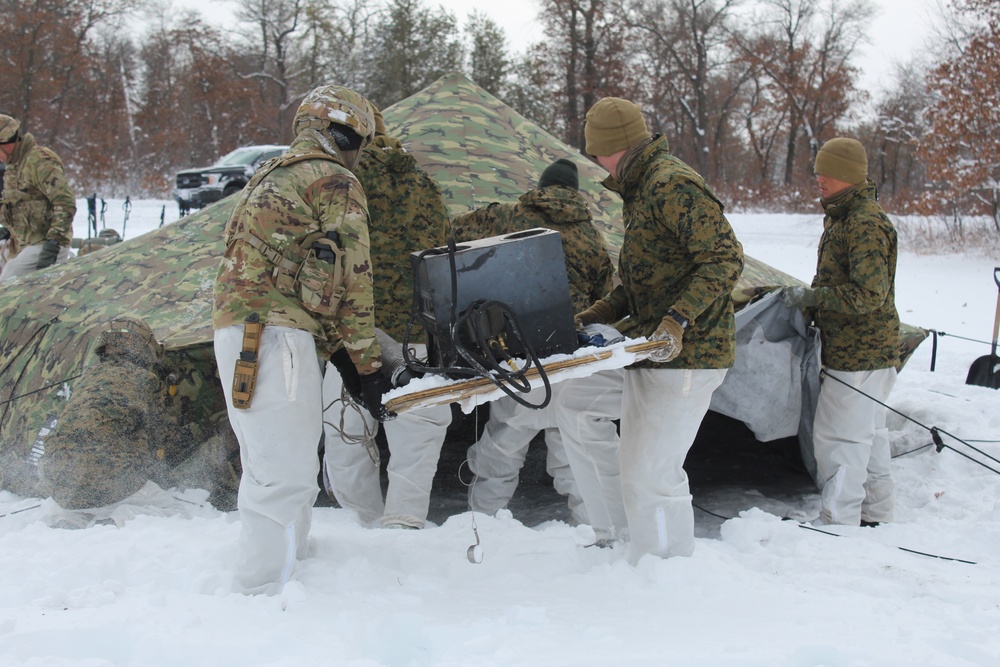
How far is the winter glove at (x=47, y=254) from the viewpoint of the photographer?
19.2 feet

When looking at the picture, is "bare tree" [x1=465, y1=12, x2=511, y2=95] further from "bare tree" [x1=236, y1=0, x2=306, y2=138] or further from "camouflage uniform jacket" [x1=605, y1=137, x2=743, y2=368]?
"camouflage uniform jacket" [x1=605, y1=137, x2=743, y2=368]

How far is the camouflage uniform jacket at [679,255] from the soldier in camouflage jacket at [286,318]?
0.95 m

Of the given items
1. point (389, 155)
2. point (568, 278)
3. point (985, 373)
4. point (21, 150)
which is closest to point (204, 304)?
point (389, 155)

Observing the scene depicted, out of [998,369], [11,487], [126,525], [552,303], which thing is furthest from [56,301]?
[998,369]

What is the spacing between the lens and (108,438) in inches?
141

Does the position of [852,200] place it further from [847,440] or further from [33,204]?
[33,204]

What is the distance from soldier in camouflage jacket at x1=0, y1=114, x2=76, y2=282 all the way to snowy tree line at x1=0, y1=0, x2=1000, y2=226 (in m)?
19.1

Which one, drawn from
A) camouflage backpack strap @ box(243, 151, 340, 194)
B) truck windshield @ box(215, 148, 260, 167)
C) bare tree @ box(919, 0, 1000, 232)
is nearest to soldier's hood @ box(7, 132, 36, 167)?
camouflage backpack strap @ box(243, 151, 340, 194)

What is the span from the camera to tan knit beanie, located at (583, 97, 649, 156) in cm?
291

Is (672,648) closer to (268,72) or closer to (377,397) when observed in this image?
(377,397)

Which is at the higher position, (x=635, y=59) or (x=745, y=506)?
(x=635, y=59)

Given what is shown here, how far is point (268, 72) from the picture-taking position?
3419 centimetres

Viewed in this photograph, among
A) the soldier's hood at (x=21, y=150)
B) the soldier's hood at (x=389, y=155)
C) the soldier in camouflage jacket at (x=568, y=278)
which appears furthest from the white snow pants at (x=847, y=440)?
the soldier's hood at (x=21, y=150)

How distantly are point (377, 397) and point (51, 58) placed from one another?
26682 millimetres
